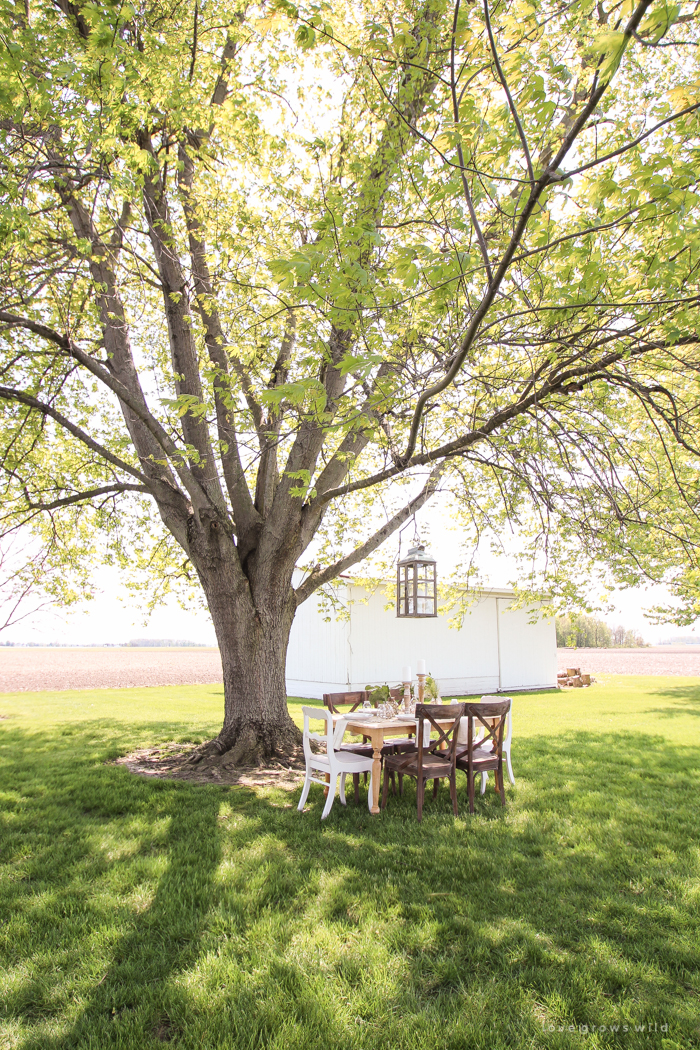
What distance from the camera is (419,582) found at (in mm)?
7637

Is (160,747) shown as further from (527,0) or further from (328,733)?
(527,0)

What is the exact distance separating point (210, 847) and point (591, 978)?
2846 mm

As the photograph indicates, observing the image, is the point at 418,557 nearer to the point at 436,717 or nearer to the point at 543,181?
the point at 436,717

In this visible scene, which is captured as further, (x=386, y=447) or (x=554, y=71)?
(x=386, y=447)

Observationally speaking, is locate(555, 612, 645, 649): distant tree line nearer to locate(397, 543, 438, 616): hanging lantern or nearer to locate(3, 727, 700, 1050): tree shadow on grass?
locate(397, 543, 438, 616): hanging lantern

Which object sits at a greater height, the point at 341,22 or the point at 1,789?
the point at 341,22

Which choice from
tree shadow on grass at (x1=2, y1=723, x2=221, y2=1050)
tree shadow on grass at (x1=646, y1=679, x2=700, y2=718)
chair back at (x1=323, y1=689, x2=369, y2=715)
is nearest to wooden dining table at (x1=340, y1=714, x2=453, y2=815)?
chair back at (x1=323, y1=689, x2=369, y2=715)

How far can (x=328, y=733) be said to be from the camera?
5.46 metres

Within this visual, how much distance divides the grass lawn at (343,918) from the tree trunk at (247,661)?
1.25 metres

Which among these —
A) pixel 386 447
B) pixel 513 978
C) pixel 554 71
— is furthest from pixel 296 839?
pixel 554 71

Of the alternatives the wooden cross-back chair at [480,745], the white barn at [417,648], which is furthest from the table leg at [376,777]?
the white barn at [417,648]

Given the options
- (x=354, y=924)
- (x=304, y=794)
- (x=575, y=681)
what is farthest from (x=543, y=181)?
(x=575, y=681)

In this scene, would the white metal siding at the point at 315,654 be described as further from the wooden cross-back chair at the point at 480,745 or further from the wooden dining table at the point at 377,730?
the wooden cross-back chair at the point at 480,745

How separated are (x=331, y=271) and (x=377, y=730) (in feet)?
13.9
